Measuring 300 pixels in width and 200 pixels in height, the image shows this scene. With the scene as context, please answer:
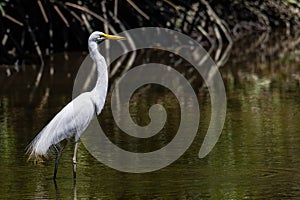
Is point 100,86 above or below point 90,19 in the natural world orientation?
below

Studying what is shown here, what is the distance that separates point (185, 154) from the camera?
9188 millimetres

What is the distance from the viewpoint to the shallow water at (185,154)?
771 centimetres

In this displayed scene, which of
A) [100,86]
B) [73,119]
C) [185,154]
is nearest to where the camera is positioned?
[73,119]

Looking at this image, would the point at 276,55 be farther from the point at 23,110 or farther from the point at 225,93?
the point at 23,110

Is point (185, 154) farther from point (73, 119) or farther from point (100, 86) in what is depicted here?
point (73, 119)

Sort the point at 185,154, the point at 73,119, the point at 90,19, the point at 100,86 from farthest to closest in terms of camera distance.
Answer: the point at 90,19 → the point at 185,154 → the point at 100,86 → the point at 73,119

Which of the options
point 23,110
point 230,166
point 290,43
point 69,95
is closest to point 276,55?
point 290,43

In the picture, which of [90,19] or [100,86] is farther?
[90,19]

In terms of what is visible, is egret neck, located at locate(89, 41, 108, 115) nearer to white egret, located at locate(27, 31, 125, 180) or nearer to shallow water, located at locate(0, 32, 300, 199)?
white egret, located at locate(27, 31, 125, 180)

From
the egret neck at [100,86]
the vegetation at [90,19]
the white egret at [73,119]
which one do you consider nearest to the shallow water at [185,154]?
the white egret at [73,119]

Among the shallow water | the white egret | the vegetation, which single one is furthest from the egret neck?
the vegetation

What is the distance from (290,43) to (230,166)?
1319 cm

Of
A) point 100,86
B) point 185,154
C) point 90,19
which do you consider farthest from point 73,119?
point 90,19

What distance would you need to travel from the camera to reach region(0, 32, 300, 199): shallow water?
25.3 ft
